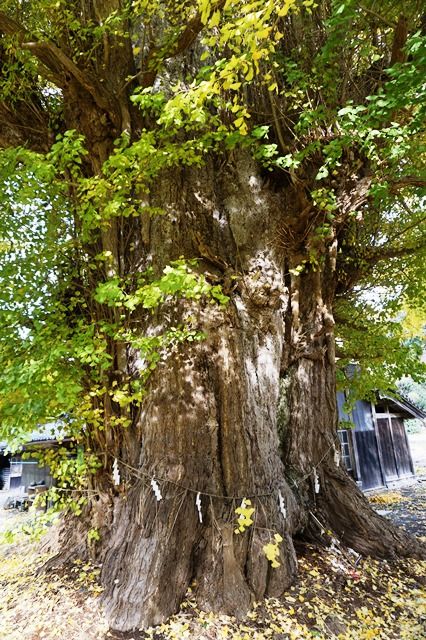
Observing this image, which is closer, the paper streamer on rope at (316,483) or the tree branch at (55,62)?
the tree branch at (55,62)

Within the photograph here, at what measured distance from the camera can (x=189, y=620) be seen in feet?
9.80

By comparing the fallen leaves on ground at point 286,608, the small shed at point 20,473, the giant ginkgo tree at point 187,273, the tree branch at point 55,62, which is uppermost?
the tree branch at point 55,62

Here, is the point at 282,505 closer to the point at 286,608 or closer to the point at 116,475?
the point at 286,608

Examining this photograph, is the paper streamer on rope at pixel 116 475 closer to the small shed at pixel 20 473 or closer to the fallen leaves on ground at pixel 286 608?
the fallen leaves on ground at pixel 286 608

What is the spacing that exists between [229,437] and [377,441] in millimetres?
10758

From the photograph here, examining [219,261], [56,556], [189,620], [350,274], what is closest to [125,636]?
[189,620]

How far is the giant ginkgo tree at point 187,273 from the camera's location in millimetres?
3221

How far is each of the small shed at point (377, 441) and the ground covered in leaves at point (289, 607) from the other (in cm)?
729

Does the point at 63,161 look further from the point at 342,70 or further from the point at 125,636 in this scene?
the point at 125,636

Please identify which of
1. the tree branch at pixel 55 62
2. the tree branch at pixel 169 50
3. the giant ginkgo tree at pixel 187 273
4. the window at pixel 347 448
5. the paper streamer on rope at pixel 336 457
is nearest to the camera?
the giant ginkgo tree at pixel 187 273

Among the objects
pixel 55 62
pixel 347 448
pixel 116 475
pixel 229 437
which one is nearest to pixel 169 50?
pixel 55 62

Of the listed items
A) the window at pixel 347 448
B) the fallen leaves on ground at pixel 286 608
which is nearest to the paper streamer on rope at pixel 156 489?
the fallen leaves on ground at pixel 286 608

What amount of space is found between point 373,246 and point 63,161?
4.93m

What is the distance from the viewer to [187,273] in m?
3.41
